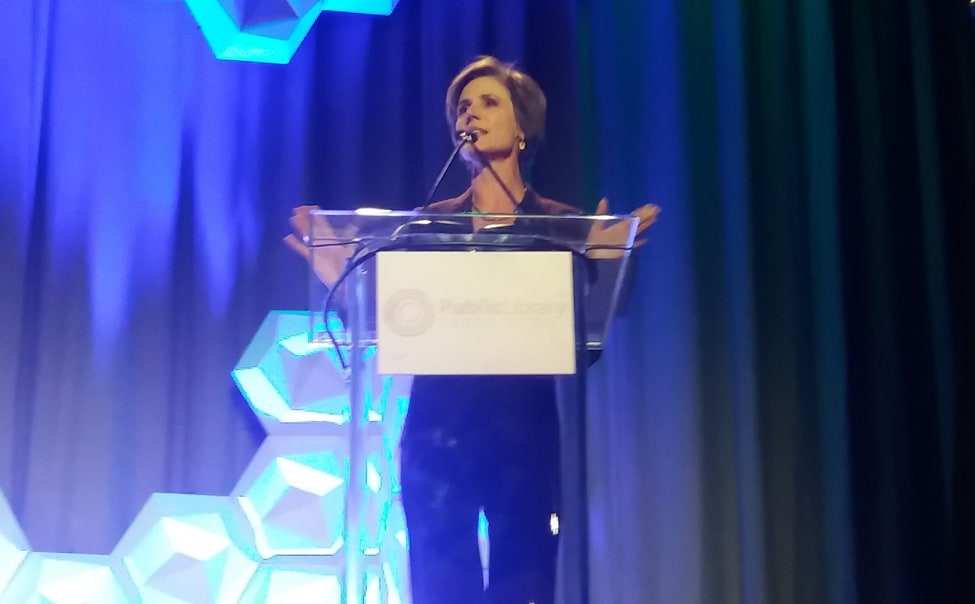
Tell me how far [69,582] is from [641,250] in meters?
1.45

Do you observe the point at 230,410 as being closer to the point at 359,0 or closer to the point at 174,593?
the point at 174,593

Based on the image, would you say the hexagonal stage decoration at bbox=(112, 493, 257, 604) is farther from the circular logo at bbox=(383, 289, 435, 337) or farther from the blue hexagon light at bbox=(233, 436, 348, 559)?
the circular logo at bbox=(383, 289, 435, 337)

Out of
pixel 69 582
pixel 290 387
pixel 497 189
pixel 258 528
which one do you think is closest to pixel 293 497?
pixel 258 528

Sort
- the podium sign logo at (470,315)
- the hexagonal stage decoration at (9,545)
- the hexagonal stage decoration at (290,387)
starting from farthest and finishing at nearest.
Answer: the hexagonal stage decoration at (290,387) < the hexagonal stage decoration at (9,545) < the podium sign logo at (470,315)

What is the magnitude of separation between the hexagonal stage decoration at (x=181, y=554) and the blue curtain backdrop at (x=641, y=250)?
92mm

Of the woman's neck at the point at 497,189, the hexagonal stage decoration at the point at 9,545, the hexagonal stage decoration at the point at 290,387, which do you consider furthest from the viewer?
the hexagonal stage decoration at the point at 290,387

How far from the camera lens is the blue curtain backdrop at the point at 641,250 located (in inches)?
73.2

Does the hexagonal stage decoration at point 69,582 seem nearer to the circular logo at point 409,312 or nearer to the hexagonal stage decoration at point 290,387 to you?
the hexagonal stage decoration at point 290,387

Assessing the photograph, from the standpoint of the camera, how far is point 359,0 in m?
2.01

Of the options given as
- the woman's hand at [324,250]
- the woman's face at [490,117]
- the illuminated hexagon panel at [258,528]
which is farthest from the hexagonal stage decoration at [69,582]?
the woman's face at [490,117]

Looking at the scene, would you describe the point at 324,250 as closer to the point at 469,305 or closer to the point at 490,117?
the point at 469,305

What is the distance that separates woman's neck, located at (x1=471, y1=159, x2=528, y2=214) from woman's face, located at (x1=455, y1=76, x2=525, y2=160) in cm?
3

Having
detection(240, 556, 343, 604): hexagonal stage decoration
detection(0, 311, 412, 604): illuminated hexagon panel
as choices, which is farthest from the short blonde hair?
detection(240, 556, 343, 604): hexagonal stage decoration

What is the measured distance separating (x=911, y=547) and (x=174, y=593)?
1.64 m
